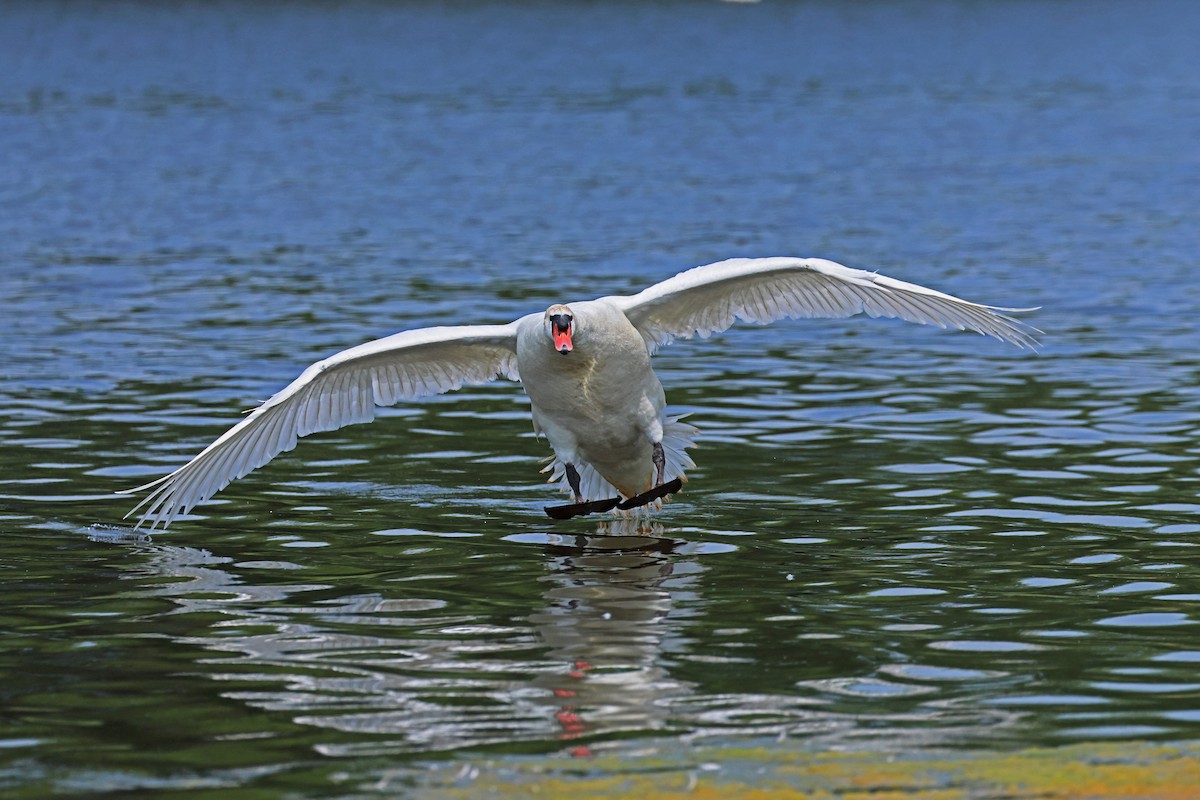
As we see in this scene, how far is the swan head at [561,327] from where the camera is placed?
37.9 ft

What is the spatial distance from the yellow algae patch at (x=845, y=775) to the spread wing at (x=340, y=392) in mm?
4951

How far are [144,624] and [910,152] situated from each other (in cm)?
3337

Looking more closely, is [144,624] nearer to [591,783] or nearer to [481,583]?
[481,583]

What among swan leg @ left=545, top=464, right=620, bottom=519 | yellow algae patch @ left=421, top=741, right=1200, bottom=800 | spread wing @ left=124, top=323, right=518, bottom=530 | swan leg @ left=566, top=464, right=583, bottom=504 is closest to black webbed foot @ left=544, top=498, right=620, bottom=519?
swan leg @ left=545, top=464, right=620, bottom=519

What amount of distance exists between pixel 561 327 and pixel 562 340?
0.36 feet

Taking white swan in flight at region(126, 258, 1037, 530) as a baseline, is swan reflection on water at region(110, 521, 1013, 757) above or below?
below

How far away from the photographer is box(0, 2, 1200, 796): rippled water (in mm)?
8609

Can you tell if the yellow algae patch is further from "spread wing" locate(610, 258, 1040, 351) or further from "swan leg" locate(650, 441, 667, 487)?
"swan leg" locate(650, 441, 667, 487)

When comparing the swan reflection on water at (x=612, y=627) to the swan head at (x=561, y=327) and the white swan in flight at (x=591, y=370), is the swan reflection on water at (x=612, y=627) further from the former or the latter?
the swan head at (x=561, y=327)

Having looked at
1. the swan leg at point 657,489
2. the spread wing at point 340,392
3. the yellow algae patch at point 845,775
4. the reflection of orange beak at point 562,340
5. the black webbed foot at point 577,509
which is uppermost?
the reflection of orange beak at point 562,340

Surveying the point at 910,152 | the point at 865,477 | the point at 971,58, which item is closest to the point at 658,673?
the point at 865,477

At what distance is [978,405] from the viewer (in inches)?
647

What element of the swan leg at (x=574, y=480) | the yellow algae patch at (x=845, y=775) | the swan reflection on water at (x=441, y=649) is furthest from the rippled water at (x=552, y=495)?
the swan leg at (x=574, y=480)

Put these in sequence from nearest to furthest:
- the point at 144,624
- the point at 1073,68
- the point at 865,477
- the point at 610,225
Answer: the point at 144,624, the point at 865,477, the point at 610,225, the point at 1073,68
